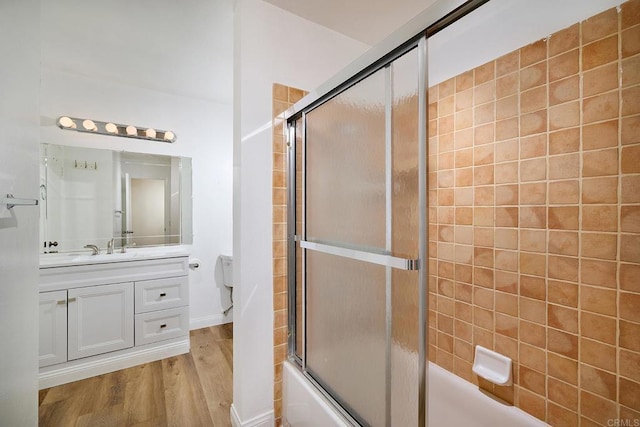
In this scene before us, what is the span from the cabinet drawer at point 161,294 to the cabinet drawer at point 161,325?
5 cm

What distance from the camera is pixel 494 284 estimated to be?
1431 millimetres

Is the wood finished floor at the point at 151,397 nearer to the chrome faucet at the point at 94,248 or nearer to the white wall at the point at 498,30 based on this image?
the chrome faucet at the point at 94,248

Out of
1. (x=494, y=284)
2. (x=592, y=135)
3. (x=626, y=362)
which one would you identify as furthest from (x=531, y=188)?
(x=626, y=362)

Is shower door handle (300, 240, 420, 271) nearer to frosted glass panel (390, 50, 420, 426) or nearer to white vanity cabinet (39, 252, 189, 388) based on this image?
frosted glass panel (390, 50, 420, 426)

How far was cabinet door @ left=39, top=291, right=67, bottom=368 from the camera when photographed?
2.01m

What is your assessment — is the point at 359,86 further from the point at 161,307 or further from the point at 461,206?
the point at 161,307

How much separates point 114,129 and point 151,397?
93.1 inches

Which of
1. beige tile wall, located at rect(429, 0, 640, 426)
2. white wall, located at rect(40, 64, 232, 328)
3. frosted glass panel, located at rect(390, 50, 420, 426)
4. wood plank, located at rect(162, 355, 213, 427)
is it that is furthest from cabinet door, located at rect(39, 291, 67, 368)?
beige tile wall, located at rect(429, 0, 640, 426)

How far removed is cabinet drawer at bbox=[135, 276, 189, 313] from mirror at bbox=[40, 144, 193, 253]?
595 millimetres

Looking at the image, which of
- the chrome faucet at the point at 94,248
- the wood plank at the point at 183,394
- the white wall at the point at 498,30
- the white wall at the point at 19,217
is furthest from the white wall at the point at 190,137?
the white wall at the point at 498,30

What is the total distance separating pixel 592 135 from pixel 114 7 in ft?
8.62

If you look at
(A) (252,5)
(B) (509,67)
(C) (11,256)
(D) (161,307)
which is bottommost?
(D) (161,307)

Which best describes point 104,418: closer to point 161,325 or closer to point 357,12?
point 161,325

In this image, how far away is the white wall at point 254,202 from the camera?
155cm
